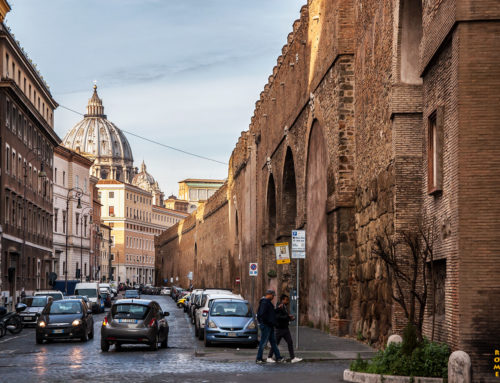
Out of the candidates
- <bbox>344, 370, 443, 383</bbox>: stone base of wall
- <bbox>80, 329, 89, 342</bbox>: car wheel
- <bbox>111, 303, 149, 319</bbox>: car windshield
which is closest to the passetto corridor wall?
<bbox>344, 370, 443, 383</bbox>: stone base of wall

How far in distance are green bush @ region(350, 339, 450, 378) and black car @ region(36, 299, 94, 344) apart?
16173 mm

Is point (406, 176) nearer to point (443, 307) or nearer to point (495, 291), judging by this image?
point (443, 307)

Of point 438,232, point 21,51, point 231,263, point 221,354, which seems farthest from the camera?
point 231,263

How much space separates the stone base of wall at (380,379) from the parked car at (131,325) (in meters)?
10.1

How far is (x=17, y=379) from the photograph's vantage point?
1781cm

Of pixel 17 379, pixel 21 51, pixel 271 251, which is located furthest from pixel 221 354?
pixel 21 51

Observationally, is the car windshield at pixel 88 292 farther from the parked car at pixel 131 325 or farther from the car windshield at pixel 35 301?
the parked car at pixel 131 325

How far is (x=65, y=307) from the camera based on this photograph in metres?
31.5

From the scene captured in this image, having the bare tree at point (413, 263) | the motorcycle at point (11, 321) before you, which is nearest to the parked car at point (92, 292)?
the motorcycle at point (11, 321)

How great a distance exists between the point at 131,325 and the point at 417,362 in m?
11.9

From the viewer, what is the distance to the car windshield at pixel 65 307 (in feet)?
102

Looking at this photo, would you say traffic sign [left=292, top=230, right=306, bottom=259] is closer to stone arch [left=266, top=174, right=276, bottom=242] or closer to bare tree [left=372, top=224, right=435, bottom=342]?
bare tree [left=372, top=224, right=435, bottom=342]

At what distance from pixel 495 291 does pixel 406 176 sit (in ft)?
22.3

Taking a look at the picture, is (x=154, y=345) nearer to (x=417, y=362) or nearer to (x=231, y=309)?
(x=231, y=309)
